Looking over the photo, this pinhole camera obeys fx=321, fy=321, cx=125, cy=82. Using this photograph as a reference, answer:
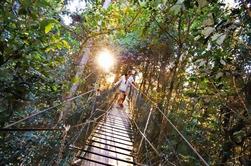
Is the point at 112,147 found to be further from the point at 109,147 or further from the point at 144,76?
the point at 144,76

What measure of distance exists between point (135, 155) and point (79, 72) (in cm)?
381

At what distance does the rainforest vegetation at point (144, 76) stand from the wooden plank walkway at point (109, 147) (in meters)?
0.16

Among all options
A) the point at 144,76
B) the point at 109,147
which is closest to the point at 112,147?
the point at 109,147

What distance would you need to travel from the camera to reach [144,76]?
12047 mm

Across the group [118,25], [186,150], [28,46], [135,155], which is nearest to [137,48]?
[118,25]

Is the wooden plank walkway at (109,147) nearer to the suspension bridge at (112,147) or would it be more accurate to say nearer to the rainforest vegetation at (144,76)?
the suspension bridge at (112,147)

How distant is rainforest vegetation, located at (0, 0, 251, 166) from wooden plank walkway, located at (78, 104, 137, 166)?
16 centimetres

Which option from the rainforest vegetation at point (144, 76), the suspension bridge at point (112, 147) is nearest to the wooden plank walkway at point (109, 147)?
the suspension bridge at point (112, 147)

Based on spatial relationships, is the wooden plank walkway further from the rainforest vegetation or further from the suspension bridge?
the rainforest vegetation

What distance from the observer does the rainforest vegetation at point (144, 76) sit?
1.71 m

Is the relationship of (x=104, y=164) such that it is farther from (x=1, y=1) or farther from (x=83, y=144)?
(x=1, y=1)

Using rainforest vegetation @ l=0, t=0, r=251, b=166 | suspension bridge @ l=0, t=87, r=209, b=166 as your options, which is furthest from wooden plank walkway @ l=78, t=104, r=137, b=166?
rainforest vegetation @ l=0, t=0, r=251, b=166

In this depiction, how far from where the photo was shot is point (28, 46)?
1931 millimetres

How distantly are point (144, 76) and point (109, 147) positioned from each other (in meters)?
7.90
